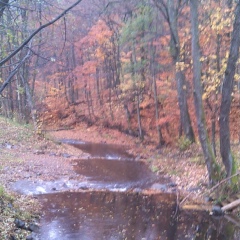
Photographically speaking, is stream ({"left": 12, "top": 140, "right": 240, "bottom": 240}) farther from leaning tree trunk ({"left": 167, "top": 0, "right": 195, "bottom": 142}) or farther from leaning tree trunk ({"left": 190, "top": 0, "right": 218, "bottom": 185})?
leaning tree trunk ({"left": 167, "top": 0, "right": 195, "bottom": 142})

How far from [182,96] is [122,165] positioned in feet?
16.9

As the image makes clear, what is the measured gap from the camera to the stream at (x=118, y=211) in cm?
893

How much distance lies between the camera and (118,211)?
10742 millimetres

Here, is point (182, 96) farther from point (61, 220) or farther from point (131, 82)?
point (61, 220)

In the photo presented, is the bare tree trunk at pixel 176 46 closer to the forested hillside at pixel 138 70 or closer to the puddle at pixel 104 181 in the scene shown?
the forested hillside at pixel 138 70

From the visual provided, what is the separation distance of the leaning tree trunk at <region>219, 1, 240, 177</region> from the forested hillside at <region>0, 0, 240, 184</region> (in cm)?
3

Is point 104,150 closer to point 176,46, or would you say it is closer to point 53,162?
point 53,162

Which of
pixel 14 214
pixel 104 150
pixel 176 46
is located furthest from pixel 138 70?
pixel 14 214

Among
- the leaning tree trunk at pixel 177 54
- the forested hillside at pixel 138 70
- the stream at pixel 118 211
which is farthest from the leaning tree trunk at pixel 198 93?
the leaning tree trunk at pixel 177 54

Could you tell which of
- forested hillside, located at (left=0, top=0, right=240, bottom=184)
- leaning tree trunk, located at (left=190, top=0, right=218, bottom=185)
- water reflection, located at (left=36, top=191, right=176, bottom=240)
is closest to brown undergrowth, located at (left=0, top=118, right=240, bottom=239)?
water reflection, located at (left=36, top=191, right=176, bottom=240)

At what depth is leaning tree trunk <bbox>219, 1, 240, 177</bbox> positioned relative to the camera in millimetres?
10125

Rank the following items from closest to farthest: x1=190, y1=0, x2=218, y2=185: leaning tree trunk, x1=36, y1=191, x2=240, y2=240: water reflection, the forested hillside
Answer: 1. x1=36, y1=191, x2=240, y2=240: water reflection
2. the forested hillside
3. x1=190, y1=0, x2=218, y2=185: leaning tree trunk

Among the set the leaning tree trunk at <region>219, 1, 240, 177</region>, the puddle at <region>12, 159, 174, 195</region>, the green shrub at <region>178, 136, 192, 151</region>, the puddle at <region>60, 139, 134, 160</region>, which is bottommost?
the puddle at <region>60, 139, 134, 160</region>

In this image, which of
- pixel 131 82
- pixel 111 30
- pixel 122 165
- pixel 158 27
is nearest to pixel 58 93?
pixel 111 30
